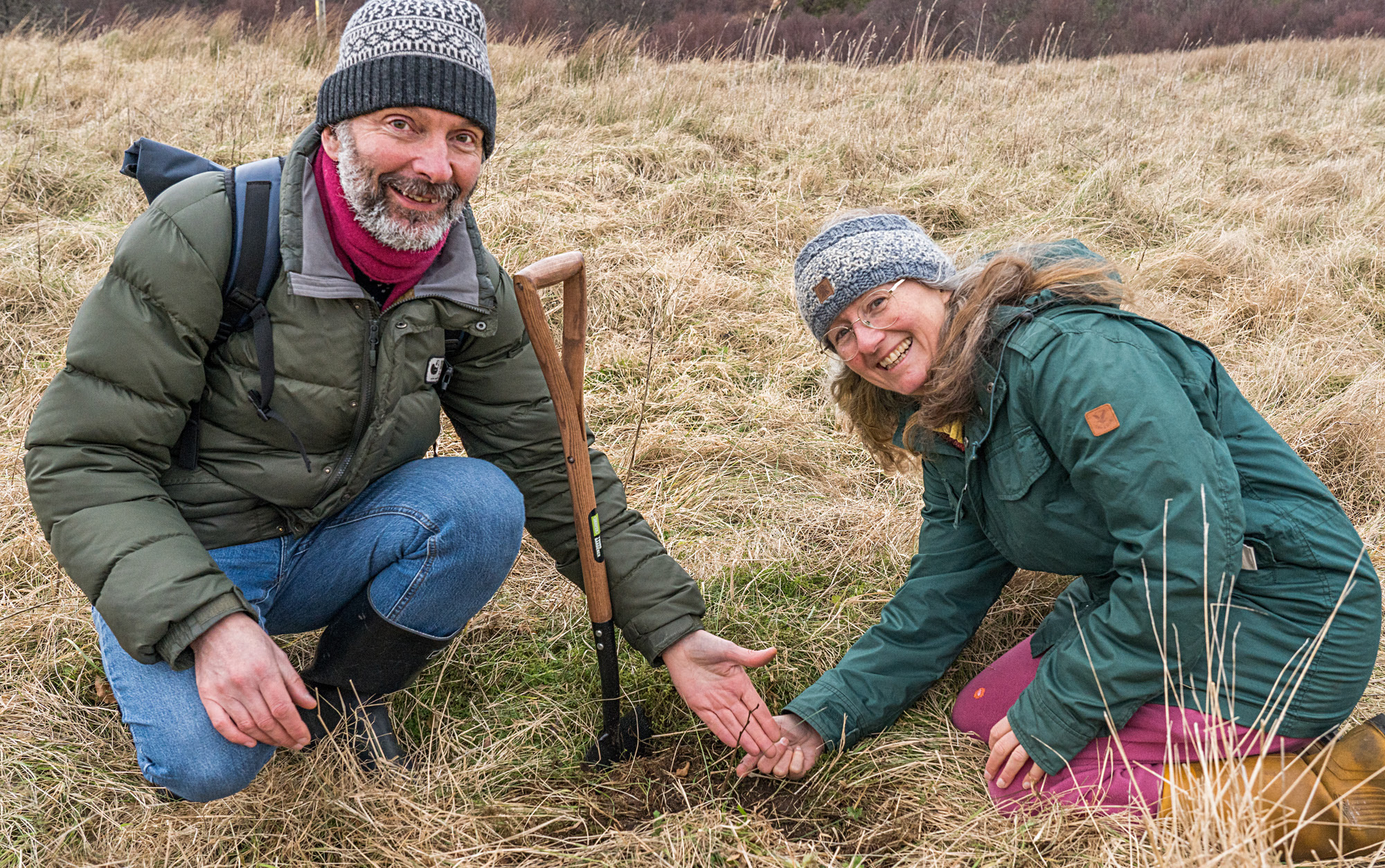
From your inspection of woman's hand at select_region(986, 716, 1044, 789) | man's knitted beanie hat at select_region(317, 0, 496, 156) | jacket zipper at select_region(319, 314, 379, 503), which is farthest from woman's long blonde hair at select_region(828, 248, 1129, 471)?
Answer: jacket zipper at select_region(319, 314, 379, 503)

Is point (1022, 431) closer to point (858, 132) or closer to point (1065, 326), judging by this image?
point (1065, 326)

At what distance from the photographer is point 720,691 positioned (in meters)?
2.07

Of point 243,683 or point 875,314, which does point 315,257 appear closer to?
point 243,683

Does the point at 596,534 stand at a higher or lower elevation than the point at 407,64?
lower

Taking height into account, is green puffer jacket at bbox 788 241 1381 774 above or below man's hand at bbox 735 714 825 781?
above

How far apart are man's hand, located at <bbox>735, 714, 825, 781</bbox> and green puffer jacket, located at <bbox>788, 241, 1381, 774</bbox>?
1.59ft

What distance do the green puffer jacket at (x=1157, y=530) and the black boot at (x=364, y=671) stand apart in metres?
1.30

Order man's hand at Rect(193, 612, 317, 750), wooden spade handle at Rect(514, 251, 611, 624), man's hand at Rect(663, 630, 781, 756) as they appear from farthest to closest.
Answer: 1. man's hand at Rect(663, 630, 781, 756)
2. wooden spade handle at Rect(514, 251, 611, 624)
3. man's hand at Rect(193, 612, 317, 750)

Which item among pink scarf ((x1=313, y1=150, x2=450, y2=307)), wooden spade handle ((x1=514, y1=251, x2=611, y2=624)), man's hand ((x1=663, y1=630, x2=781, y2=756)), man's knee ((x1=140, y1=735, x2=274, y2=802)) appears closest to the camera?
man's knee ((x1=140, y1=735, x2=274, y2=802))

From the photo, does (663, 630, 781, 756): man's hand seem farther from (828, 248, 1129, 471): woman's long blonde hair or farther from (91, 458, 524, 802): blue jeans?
(828, 248, 1129, 471): woman's long blonde hair

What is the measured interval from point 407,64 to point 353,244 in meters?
0.36

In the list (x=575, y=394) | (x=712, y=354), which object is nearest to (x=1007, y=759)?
(x=575, y=394)

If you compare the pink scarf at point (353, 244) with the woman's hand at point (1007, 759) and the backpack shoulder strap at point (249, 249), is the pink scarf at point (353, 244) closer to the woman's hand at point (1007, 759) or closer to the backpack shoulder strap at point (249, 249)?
the backpack shoulder strap at point (249, 249)

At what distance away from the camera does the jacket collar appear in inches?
70.8
